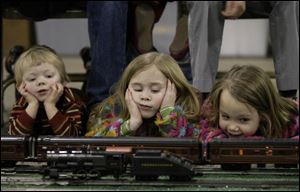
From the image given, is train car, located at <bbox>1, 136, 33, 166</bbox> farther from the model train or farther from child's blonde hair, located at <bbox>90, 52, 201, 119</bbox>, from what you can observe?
child's blonde hair, located at <bbox>90, 52, 201, 119</bbox>

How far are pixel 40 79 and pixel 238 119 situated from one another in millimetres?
616

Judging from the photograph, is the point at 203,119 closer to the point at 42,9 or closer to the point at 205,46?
the point at 205,46

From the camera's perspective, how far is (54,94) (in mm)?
1828

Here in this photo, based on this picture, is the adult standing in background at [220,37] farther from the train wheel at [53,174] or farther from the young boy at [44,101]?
the train wheel at [53,174]

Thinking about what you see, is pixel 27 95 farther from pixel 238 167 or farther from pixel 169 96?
pixel 238 167

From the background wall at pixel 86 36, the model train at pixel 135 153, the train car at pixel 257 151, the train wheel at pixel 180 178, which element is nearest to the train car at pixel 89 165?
the model train at pixel 135 153

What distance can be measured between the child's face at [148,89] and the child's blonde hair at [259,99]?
15cm

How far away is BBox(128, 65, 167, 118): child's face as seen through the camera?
1715 mm

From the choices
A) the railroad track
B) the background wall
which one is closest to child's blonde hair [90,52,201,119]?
the railroad track

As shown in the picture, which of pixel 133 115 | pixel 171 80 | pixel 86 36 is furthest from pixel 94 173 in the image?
pixel 86 36

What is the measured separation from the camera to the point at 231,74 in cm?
172

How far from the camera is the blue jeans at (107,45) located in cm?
209

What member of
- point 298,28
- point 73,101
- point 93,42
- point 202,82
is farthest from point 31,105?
point 298,28

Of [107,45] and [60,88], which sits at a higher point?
[107,45]
